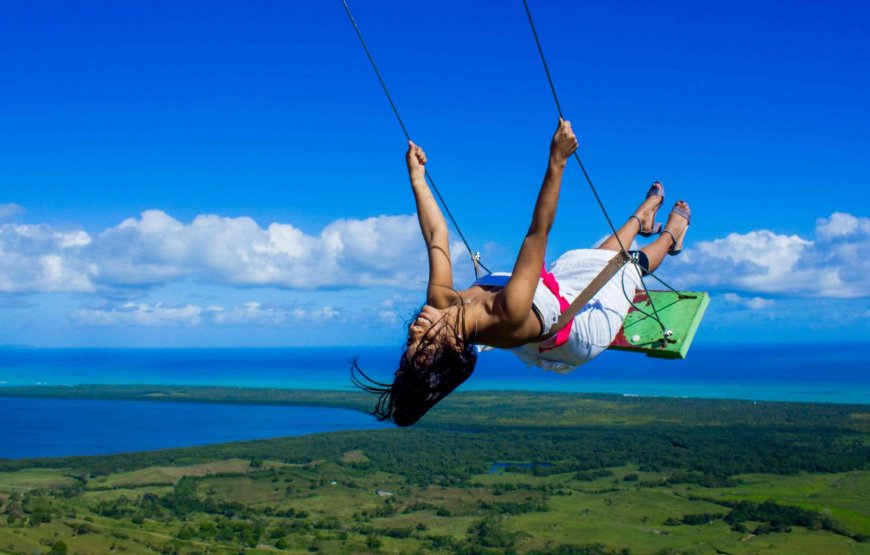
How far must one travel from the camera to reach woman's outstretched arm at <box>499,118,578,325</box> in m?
2.74

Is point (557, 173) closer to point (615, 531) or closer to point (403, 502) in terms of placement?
point (615, 531)

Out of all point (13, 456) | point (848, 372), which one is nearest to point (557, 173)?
point (13, 456)

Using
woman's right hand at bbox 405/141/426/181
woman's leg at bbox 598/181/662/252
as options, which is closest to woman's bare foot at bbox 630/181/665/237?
woman's leg at bbox 598/181/662/252

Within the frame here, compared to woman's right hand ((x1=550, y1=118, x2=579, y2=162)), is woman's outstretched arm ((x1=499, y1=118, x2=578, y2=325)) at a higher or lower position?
lower

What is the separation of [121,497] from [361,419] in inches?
1600

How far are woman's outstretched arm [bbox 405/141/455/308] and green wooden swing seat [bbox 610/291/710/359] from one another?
1.25 metres

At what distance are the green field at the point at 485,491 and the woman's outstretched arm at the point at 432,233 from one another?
36295mm

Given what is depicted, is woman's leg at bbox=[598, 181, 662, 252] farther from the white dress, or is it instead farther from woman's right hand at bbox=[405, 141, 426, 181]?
woman's right hand at bbox=[405, 141, 426, 181]

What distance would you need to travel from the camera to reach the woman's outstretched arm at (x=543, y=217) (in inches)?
108

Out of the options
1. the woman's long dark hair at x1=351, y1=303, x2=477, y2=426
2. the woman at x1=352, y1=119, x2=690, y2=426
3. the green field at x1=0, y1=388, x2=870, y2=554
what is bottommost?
the green field at x1=0, y1=388, x2=870, y2=554

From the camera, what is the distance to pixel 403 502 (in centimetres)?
4909

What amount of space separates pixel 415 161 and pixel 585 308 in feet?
3.43

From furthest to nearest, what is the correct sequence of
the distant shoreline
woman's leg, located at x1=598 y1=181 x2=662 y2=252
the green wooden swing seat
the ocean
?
the distant shoreline
the ocean
woman's leg, located at x1=598 y1=181 x2=662 y2=252
the green wooden swing seat

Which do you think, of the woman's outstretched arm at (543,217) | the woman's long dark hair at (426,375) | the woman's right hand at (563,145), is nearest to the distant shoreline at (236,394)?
the woman's long dark hair at (426,375)
